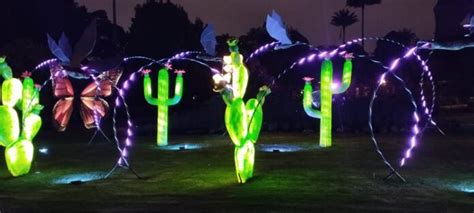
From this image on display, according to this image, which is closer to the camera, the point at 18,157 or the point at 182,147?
the point at 18,157

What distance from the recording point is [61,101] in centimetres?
1454

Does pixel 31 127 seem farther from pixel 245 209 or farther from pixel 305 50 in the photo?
pixel 305 50

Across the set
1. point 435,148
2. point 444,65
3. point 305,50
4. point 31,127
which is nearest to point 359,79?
point 305,50

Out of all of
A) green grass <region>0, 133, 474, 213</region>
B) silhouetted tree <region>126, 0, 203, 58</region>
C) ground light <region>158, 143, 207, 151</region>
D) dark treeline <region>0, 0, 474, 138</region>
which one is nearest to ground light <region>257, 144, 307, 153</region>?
green grass <region>0, 133, 474, 213</region>

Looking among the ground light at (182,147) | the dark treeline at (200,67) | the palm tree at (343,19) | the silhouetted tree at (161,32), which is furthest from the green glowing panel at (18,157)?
the palm tree at (343,19)

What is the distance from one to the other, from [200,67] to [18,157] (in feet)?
56.6

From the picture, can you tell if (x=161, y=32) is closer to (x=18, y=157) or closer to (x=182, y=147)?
(x=182, y=147)

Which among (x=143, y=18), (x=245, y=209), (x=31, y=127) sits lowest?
(x=245, y=209)

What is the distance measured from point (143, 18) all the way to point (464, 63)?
59.4 feet

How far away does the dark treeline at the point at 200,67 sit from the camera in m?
26.6

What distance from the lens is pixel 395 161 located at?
15062 mm

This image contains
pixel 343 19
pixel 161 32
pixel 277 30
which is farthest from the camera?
pixel 343 19

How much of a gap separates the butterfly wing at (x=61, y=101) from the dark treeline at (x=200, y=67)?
11048 millimetres

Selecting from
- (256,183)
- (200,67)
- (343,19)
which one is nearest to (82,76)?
(256,183)
